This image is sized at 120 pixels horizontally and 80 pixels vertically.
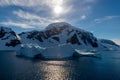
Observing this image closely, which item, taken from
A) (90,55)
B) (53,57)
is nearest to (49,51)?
(53,57)

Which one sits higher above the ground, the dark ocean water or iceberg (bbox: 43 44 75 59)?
iceberg (bbox: 43 44 75 59)

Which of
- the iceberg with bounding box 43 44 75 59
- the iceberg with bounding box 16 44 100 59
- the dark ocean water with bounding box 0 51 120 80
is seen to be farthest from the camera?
the iceberg with bounding box 16 44 100 59

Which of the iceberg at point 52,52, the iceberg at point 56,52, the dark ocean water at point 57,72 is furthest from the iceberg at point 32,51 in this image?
the dark ocean water at point 57,72

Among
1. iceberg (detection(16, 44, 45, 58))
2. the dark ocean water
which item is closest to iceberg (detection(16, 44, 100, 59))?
iceberg (detection(16, 44, 45, 58))

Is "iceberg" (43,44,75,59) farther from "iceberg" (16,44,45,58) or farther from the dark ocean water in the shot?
the dark ocean water

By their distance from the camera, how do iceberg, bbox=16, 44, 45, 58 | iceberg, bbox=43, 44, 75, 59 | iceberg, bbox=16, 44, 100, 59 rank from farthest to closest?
iceberg, bbox=16, 44, 45, 58
iceberg, bbox=16, 44, 100, 59
iceberg, bbox=43, 44, 75, 59

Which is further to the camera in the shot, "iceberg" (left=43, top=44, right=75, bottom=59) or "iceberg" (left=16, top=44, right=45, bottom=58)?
"iceberg" (left=16, top=44, right=45, bottom=58)

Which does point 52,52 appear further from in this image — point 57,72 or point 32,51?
point 57,72

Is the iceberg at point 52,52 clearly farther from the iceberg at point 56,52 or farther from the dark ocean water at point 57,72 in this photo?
the dark ocean water at point 57,72

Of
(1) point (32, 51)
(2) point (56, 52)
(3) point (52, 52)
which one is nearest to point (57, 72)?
(2) point (56, 52)

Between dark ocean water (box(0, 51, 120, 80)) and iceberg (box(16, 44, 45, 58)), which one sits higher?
iceberg (box(16, 44, 45, 58))

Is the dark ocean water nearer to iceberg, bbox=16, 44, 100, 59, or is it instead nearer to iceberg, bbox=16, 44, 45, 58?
iceberg, bbox=16, 44, 100, 59
